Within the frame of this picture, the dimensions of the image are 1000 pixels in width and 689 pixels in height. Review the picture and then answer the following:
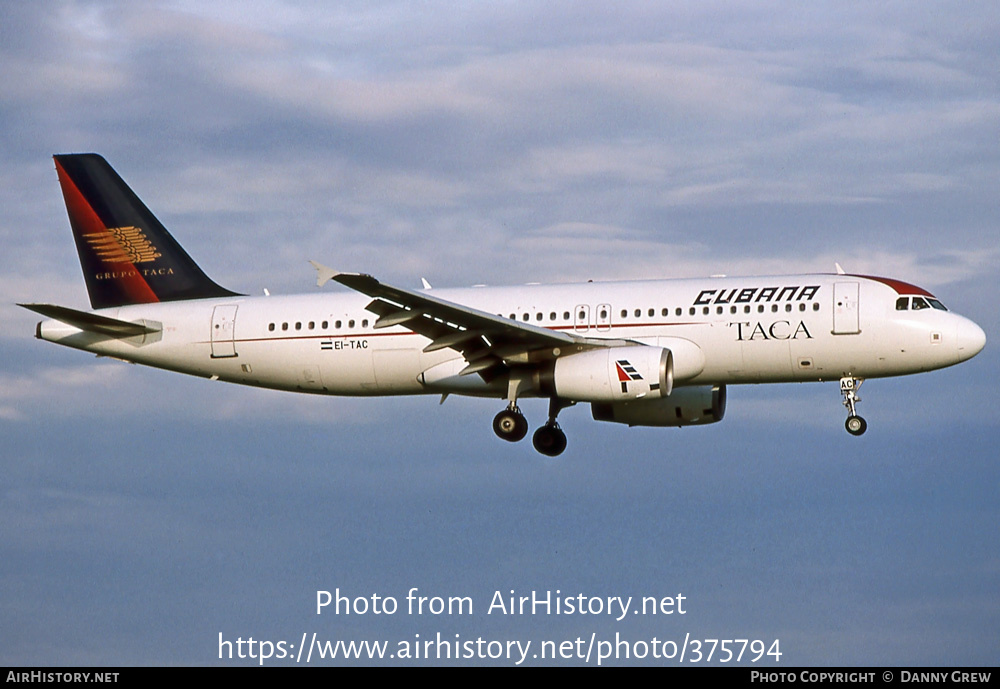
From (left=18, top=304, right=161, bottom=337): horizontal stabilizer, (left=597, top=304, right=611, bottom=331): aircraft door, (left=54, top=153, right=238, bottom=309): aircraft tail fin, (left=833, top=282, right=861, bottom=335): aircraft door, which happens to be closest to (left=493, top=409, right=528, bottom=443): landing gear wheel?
(left=597, top=304, right=611, bottom=331): aircraft door

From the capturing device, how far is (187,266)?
46812 millimetres

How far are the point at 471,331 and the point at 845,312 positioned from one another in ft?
33.0

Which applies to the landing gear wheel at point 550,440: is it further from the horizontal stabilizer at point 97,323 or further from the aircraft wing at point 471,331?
the horizontal stabilizer at point 97,323

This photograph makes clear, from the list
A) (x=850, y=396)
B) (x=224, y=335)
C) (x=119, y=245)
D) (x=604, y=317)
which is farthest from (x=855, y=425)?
(x=119, y=245)

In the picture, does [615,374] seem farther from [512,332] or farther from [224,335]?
[224,335]

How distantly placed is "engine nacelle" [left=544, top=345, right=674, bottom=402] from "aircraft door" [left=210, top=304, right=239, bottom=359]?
10726 mm

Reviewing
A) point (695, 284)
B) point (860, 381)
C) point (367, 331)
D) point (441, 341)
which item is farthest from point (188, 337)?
point (860, 381)

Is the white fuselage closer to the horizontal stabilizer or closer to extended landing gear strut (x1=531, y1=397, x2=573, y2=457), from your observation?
the horizontal stabilizer

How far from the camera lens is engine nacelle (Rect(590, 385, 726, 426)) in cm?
4416

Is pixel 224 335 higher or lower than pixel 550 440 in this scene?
higher

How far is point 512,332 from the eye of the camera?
39.0 meters

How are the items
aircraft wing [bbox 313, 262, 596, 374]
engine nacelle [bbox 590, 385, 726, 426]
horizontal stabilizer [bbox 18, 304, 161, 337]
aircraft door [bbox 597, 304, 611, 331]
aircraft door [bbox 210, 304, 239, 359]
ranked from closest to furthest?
aircraft wing [bbox 313, 262, 596, 374], aircraft door [bbox 597, 304, 611, 331], horizontal stabilizer [bbox 18, 304, 161, 337], engine nacelle [bbox 590, 385, 726, 426], aircraft door [bbox 210, 304, 239, 359]

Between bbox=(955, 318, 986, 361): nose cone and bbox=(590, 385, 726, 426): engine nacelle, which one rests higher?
bbox=(955, 318, 986, 361): nose cone

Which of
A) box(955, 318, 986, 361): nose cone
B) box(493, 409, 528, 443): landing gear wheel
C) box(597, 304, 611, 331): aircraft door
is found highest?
box(597, 304, 611, 331): aircraft door
